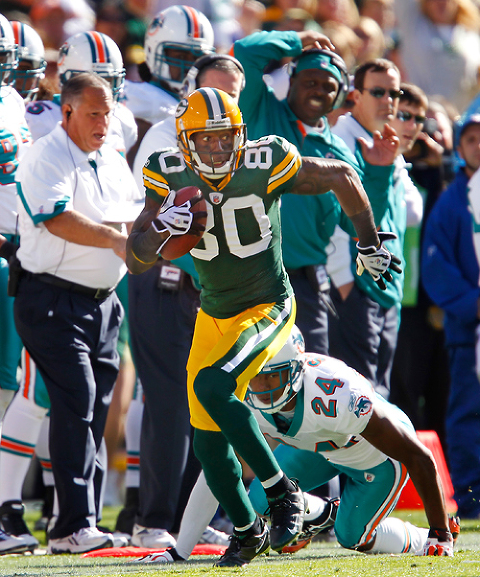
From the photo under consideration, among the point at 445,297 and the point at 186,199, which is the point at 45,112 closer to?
the point at 186,199

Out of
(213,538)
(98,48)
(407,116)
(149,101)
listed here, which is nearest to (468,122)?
(407,116)

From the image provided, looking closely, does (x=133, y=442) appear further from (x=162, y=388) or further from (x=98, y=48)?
(x=98, y=48)

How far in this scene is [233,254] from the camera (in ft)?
13.0

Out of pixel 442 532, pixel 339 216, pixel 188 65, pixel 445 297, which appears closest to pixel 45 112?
pixel 188 65

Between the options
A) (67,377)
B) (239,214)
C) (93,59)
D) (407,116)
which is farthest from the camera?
(407,116)

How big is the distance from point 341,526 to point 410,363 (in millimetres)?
2445

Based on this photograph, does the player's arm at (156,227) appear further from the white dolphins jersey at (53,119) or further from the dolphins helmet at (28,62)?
the dolphins helmet at (28,62)

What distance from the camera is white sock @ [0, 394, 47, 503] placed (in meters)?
4.83

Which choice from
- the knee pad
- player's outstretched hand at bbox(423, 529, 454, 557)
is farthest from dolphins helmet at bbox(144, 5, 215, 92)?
player's outstretched hand at bbox(423, 529, 454, 557)

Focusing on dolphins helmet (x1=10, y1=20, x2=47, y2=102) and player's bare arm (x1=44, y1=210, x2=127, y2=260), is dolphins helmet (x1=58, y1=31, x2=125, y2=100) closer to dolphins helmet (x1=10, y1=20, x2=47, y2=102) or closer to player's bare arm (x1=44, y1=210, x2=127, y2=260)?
dolphins helmet (x1=10, y1=20, x2=47, y2=102)

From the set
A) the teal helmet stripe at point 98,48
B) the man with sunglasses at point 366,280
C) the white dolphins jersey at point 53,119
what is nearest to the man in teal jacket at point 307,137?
the man with sunglasses at point 366,280

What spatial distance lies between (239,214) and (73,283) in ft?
3.56

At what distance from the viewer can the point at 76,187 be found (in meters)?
4.67

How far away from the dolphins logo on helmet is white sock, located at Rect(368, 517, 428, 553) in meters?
0.83
